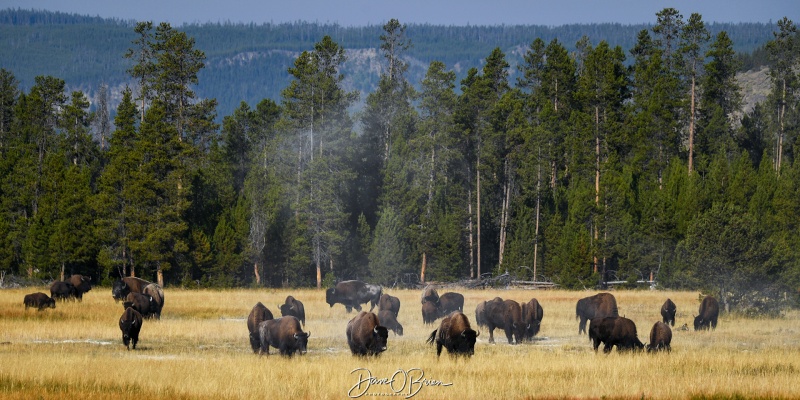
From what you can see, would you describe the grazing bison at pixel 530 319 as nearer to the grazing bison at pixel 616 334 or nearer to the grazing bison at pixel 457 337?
the grazing bison at pixel 616 334

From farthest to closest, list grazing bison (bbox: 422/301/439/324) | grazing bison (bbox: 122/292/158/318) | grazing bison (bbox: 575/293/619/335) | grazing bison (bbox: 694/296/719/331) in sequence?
grazing bison (bbox: 422/301/439/324) → grazing bison (bbox: 122/292/158/318) → grazing bison (bbox: 694/296/719/331) → grazing bison (bbox: 575/293/619/335)

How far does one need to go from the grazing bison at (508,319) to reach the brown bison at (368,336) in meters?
6.60

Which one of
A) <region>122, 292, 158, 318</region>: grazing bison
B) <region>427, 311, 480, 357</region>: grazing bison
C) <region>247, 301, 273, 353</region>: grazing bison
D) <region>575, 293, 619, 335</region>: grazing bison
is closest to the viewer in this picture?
<region>427, 311, 480, 357</region>: grazing bison

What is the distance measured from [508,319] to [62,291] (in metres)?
21.3

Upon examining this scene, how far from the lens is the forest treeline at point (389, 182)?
2250 inches

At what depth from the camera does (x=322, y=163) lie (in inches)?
2403

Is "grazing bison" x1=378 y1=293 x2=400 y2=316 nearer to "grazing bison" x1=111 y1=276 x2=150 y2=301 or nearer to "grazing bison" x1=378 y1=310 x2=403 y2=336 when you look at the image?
"grazing bison" x1=378 y1=310 x2=403 y2=336

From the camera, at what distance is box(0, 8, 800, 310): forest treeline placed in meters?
57.2

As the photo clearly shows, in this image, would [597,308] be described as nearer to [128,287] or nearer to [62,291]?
[128,287]

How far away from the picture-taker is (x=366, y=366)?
69.8 feet

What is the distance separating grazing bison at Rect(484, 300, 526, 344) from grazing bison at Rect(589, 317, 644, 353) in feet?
11.9

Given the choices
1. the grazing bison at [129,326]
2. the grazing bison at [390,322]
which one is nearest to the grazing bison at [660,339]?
the grazing bison at [390,322]

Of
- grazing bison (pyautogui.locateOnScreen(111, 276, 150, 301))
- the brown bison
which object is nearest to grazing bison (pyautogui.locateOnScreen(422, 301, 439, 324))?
the brown bison

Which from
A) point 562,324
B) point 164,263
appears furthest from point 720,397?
point 164,263
